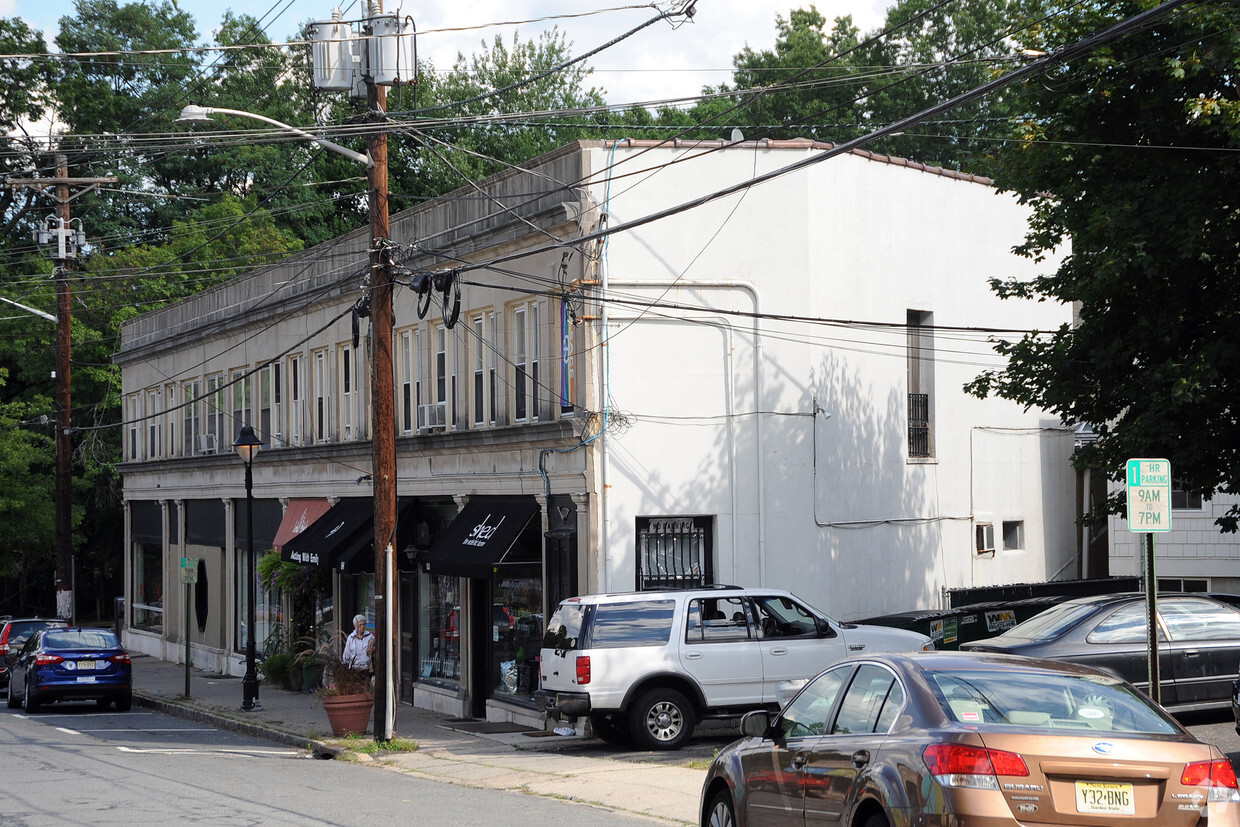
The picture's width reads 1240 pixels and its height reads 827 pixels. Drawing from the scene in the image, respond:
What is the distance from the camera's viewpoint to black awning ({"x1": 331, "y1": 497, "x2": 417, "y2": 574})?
25484mm

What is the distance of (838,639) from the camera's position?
17.8m

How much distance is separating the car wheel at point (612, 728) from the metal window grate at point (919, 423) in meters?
8.25

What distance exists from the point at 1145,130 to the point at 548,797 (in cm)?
1150

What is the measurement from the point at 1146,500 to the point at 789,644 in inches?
312

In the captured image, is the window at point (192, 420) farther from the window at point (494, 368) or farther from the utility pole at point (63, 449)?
the window at point (494, 368)

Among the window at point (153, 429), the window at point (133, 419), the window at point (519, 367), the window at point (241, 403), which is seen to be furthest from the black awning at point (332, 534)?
the window at point (133, 419)

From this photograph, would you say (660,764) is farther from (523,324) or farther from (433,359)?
(433,359)

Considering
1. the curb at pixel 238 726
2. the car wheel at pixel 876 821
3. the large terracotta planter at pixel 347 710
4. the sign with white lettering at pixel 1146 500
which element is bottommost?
the curb at pixel 238 726

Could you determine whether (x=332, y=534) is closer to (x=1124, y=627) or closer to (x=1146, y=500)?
(x=1124, y=627)

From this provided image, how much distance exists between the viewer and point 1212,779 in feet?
22.6

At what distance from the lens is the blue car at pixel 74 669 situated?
26719mm

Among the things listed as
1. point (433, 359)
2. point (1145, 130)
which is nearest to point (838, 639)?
point (1145, 130)

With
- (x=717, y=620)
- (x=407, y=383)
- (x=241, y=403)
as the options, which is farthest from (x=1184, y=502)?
(x=241, y=403)

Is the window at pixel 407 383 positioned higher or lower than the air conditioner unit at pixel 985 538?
higher
